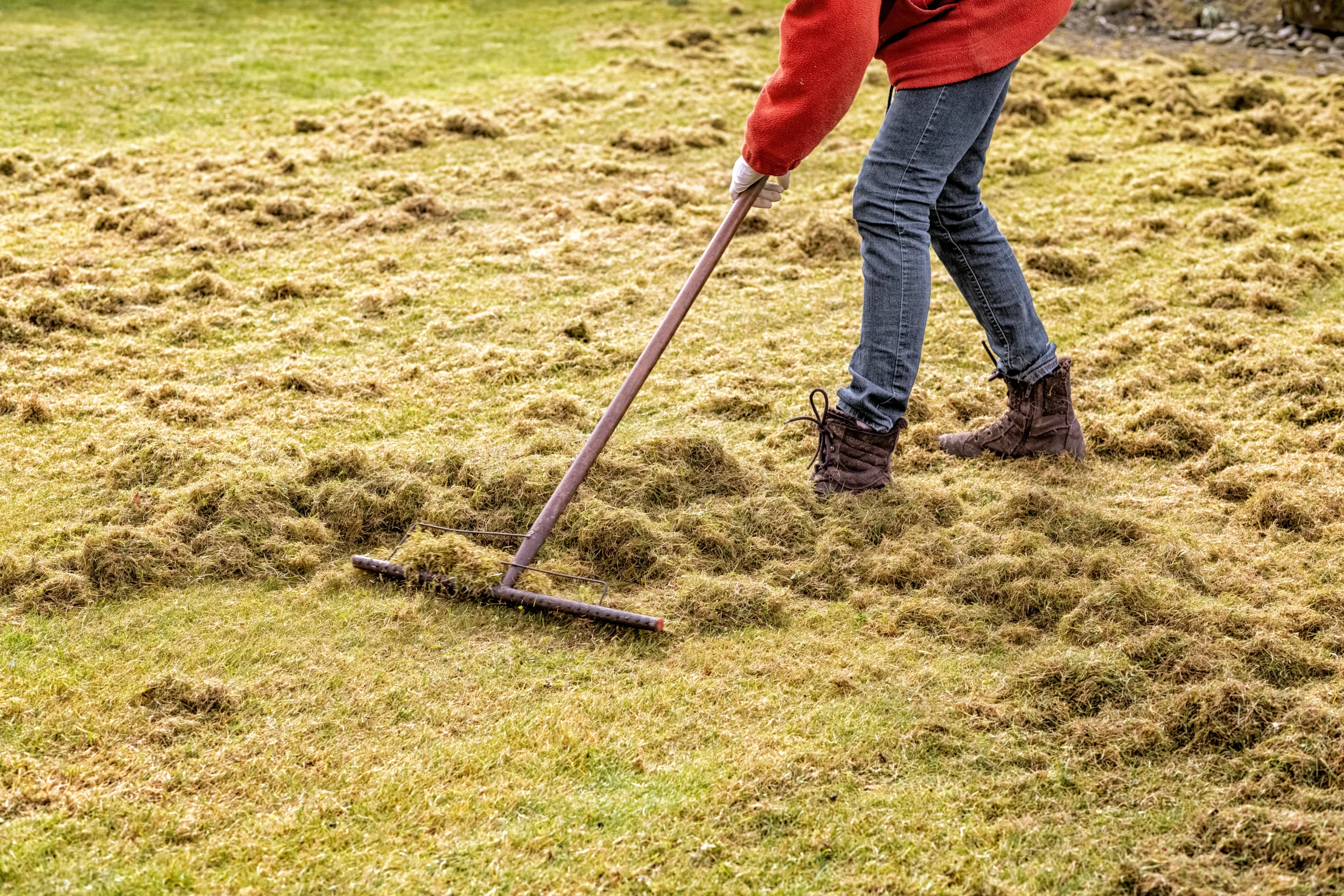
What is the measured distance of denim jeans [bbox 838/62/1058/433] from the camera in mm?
3100

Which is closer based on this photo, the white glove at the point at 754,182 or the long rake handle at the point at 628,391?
the long rake handle at the point at 628,391

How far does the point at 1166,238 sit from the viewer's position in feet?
17.4

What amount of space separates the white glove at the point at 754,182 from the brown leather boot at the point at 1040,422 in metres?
0.86

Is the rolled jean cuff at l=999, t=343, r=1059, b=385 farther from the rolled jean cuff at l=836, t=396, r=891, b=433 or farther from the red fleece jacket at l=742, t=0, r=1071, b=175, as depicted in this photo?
the red fleece jacket at l=742, t=0, r=1071, b=175

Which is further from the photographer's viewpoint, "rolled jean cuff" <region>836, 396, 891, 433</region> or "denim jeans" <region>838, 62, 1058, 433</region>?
"rolled jean cuff" <region>836, 396, 891, 433</region>

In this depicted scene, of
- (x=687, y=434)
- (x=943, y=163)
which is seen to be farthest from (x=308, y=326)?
(x=943, y=163)

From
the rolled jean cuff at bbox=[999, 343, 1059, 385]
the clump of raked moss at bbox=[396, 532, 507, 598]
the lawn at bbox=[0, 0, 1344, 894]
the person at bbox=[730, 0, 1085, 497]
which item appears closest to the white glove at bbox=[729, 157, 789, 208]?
the person at bbox=[730, 0, 1085, 497]

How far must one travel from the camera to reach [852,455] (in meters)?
3.29

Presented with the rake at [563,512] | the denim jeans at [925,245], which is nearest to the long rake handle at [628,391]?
the rake at [563,512]

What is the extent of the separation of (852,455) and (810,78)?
99 centimetres

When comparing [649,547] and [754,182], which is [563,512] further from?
[754,182]

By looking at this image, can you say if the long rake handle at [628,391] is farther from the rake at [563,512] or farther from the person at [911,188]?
the person at [911,188]

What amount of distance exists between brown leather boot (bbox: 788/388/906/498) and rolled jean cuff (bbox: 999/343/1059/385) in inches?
15.5

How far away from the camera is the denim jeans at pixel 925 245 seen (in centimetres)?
310
